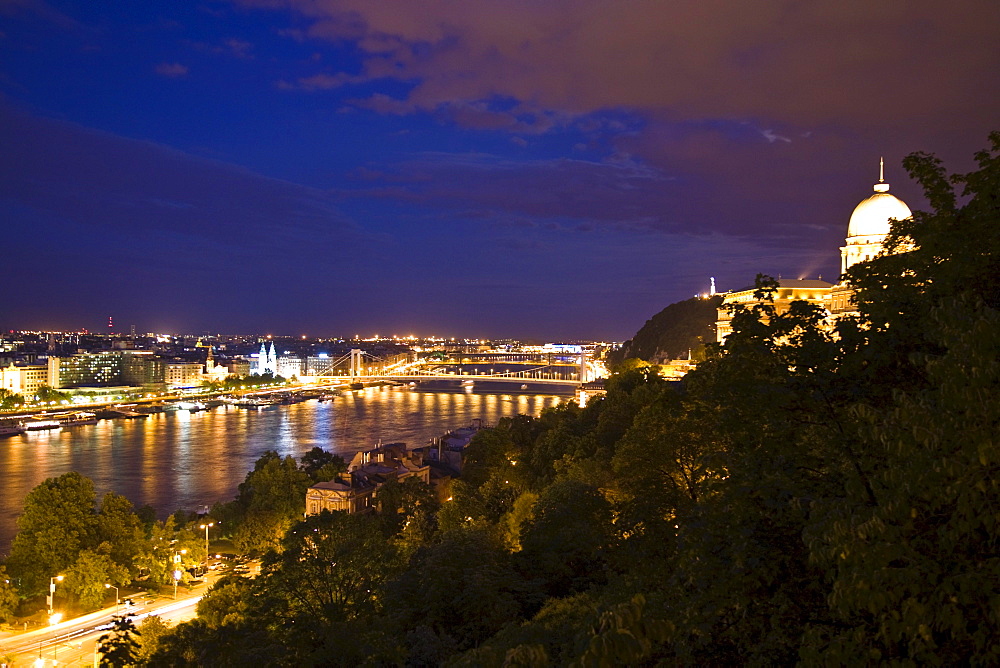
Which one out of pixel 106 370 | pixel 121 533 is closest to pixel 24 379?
pixel 106 370

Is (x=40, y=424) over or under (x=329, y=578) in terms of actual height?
under

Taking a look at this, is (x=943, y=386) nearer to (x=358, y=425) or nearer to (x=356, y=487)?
(x=356, y=487)

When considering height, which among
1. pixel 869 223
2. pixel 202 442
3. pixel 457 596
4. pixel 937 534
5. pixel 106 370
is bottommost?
pixel 202 442

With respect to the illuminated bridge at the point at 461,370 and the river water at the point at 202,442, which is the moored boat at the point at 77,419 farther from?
the illuminated bridge at the point at 461,370

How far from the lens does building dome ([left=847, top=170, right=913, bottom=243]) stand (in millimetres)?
13789

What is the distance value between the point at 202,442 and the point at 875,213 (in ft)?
48.2

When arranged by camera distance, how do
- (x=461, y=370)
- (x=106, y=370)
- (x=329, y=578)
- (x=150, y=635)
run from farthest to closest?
1. (x=461, y=370)
2. (x=106, y=370)
3. (x=150, y=635)
4. (x=329, y=578)

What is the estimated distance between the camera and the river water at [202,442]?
11.0m

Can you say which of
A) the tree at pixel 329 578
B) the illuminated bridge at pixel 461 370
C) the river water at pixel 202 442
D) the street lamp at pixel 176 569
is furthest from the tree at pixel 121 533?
the illuminated bridge at pixel 461 370

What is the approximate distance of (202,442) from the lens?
1647 centimetres

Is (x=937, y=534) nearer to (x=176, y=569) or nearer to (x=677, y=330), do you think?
(x=176, y=569)

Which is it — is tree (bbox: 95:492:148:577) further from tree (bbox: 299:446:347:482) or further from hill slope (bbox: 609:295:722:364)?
hill slope (bbox: 609:295:722:364)

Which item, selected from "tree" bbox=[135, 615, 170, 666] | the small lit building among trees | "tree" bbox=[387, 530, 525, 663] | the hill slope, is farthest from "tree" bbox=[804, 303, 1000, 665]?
the hill slope

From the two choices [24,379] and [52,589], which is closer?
[52,589]
